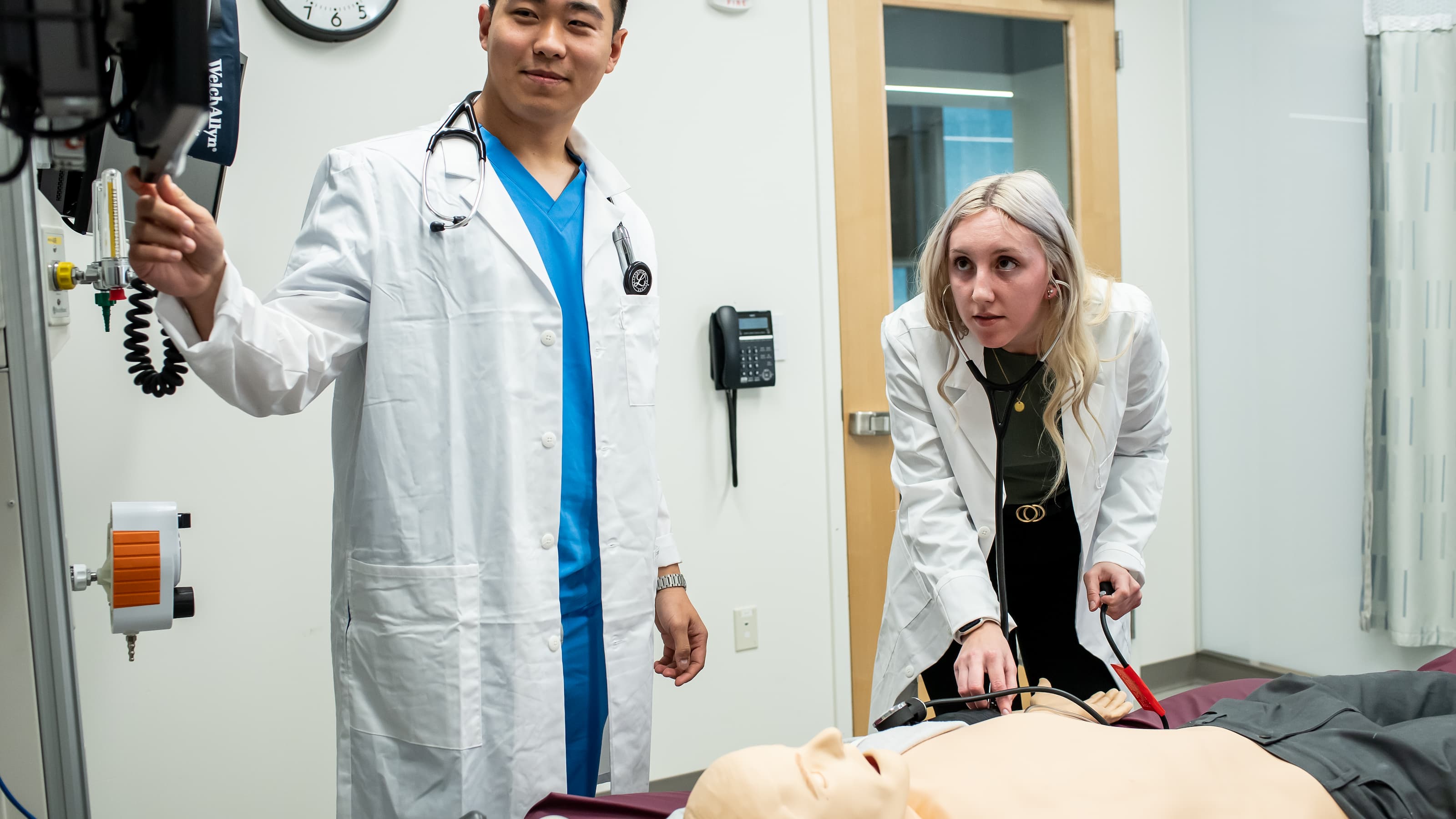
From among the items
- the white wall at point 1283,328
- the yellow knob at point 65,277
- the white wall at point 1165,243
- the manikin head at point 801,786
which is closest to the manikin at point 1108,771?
the manikin head at point 801,786

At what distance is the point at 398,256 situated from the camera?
1.19 metres

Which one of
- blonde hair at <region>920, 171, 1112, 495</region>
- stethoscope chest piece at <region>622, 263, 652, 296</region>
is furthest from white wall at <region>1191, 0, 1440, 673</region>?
stethoscope chest piece at <region>622, 263, 652, 296</region>

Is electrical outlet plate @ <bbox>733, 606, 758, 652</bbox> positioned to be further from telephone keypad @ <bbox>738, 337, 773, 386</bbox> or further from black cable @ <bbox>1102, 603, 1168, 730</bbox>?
black cable @ <bbox>1102, 603, 1168, 730</bbox>

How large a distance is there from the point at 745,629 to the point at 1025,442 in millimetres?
1130

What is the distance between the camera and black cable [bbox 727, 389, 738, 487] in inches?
97.6

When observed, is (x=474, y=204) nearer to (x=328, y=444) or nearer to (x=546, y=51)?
(x=546, y=51)

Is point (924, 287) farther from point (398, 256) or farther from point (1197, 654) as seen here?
point (1197, 654)

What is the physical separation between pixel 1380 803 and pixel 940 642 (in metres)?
0.61

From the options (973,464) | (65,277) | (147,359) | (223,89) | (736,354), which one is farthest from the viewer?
(736,354)

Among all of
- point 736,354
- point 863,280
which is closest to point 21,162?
point 736,354

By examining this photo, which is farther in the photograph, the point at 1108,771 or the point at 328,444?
the point at 328,444

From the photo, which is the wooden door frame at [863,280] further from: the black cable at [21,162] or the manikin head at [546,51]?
the black cable at [21,162]

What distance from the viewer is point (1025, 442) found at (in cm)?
163

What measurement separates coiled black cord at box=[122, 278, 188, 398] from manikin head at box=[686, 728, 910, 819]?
3.96 ft
